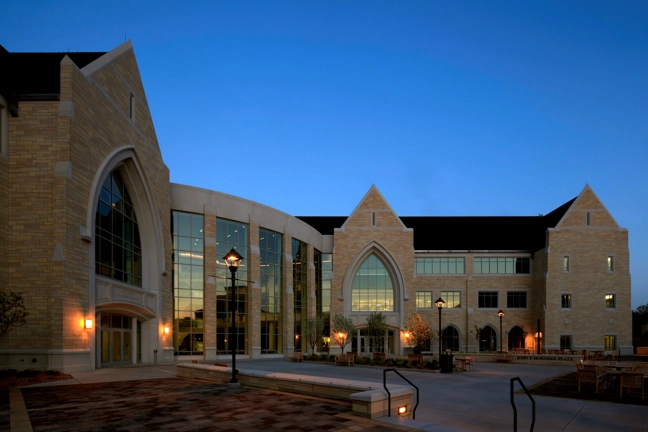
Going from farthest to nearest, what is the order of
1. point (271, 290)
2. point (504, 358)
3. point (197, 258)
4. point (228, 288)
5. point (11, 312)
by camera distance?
point (271, 290)
point (228, 288)
point (197, 258)
point (504, 358)
point (11, 312)

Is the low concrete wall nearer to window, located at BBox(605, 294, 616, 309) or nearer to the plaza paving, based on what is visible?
the plaza paving

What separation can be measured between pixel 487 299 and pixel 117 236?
1372 inches

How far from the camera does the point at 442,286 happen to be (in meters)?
50.4

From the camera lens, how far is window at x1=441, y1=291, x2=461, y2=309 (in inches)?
1969

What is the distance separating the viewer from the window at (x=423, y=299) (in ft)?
164

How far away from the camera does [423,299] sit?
165 ft

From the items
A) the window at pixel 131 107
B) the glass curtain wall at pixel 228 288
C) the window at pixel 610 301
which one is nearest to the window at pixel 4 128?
the window at pixel 131 107

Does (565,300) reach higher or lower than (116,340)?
higher

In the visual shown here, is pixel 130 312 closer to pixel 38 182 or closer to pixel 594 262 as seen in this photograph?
pixel 38 182

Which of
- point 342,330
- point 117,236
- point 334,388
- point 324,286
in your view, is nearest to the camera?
point 334,388

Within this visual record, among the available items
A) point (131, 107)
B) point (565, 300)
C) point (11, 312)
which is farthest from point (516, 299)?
point (11, 312)

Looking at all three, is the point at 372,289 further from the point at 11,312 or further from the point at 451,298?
the point at 11,312

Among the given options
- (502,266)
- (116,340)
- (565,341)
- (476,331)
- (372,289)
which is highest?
(502,266)

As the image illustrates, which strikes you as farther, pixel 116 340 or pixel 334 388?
pixel 116 340
